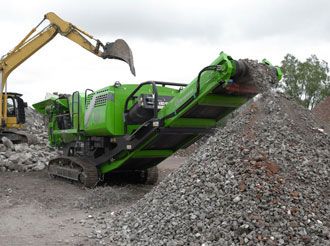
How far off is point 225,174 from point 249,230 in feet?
3.40

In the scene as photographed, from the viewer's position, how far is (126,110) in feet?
29.4

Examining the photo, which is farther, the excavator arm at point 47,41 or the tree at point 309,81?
the tree at point 309,81

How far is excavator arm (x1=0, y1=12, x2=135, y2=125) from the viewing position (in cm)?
1159

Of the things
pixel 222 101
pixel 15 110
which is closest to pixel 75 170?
pixel 222 101

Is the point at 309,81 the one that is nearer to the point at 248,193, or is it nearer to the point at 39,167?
the point at 39,167

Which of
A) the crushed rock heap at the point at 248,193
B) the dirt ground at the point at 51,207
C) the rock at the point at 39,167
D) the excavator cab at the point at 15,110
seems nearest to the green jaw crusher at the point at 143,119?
the dirt ground at the point at 51,207

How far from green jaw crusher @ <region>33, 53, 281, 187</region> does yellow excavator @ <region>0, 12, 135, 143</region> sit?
1.75 metres

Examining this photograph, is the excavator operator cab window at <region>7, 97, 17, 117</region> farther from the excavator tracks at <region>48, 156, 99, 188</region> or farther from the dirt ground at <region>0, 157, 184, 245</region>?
the excavator tracks at <region>48, 156, 99, 188</region>

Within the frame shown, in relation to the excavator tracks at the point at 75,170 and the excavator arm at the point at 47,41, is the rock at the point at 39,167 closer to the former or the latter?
the excavator tracks at the point at 75,170

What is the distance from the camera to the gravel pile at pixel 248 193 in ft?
16.0

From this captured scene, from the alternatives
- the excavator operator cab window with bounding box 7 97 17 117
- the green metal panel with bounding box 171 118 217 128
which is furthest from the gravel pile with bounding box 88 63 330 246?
the excavator operator cab window with bounding box 7 97 17 117

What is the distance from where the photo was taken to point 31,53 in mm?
13453

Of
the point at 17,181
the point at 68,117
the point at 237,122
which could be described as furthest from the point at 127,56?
A: the point at 237,122

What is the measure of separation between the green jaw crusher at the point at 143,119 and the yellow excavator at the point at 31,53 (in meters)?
1.75
